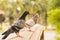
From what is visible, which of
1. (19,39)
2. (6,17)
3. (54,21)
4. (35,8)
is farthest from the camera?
(6,17)

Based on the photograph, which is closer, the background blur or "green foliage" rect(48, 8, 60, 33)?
"green foliage" rect(48, 8, 60, 33)

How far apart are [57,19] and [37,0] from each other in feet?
31.0

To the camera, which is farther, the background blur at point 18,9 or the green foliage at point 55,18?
the background blur at point 18,9

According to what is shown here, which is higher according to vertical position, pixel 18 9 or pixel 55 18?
pixel 55 18

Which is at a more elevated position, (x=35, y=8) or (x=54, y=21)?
(x=54, y=21)

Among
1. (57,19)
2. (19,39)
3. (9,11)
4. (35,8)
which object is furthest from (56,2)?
(9,11)

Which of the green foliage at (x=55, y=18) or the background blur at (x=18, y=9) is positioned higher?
the green foliage at (x=55, y=18)

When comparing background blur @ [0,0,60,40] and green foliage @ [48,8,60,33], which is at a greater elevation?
green foliage @ [48,8,60,33]

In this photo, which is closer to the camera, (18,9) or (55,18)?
(55,18)

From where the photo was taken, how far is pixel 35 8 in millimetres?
9711

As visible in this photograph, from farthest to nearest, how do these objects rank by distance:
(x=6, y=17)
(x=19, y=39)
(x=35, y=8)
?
(x=6, y=17) → (x=35, y=8) → (x=19, y=39)

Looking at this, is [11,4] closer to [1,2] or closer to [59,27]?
[1,2]

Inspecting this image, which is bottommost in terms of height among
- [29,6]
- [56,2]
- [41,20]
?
[41,20]

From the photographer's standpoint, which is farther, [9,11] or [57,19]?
[9,11]
